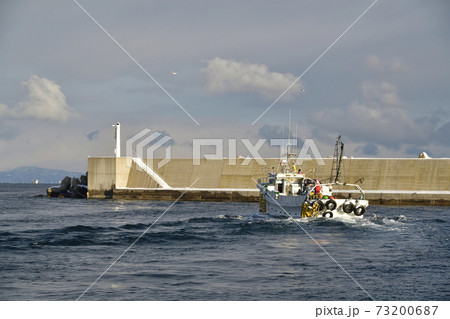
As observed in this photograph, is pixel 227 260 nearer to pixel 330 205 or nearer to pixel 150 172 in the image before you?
pixel 330 205

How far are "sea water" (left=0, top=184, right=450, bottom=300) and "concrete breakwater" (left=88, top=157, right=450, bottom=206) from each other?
29.2 meters

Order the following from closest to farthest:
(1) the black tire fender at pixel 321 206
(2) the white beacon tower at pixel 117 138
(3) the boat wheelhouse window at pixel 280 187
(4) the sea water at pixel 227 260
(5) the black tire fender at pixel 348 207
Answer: (4) the sea water at pixel 227 260, (1) the black tire fender at pixel 321 206, (5) the black tire fender at pixel 348 207, (3) the boat wheelhouse window at pixel 280 187, (2) the white beacon tower at pixel 117 138

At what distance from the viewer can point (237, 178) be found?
78.6m

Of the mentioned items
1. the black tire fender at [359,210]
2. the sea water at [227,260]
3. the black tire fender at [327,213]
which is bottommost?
the sea water at [227,260]

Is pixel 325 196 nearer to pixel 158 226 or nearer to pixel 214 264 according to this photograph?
pixel 158 226

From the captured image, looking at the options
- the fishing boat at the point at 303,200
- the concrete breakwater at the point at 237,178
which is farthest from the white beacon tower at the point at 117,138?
the fishing boat at the point at 303,200

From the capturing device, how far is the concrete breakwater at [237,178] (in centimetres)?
6906

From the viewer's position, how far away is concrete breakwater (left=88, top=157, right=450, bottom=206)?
69.1 meters

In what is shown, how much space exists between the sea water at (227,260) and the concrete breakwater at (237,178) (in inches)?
1148

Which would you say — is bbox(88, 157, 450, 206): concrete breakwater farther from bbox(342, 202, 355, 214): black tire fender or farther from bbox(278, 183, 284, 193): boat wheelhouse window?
bbox(342, 202, 355, 214): black tire fender

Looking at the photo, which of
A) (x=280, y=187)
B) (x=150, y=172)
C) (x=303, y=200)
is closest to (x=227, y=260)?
(x=303, y=200)

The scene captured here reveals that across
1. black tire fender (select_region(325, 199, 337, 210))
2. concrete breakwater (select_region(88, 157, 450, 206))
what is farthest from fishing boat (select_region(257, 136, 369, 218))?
concrete breakwater (select_region(88, 157, 450, 206))

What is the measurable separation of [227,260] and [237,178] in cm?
5440

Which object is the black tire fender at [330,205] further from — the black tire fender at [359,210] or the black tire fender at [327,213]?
the black tire fender at [359,210]
